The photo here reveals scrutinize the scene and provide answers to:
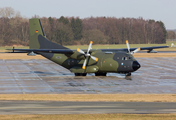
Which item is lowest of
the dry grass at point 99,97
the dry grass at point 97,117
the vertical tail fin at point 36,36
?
the dry grass at point 99,97

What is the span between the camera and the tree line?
144m

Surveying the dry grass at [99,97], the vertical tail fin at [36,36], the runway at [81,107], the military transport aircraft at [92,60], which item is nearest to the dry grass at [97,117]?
the runway at [81,107]

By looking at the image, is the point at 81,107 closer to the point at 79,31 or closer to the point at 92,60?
the point at 92,60

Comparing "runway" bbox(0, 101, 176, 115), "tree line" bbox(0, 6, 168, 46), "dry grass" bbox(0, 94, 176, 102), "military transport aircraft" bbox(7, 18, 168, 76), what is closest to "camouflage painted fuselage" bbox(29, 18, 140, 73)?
"military transport aircraft" bbox(7, 18, 168, 76)

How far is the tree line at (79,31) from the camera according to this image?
5675 inches

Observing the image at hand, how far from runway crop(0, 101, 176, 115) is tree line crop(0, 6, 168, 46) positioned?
114300mm

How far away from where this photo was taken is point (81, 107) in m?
18.0

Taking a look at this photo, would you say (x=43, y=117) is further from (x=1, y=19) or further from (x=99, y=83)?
(x=1, y=19)

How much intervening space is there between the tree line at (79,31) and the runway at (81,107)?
114 m

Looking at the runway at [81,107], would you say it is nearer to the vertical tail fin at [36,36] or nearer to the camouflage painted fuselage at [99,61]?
the camouflage painted fuselage at [99,61]

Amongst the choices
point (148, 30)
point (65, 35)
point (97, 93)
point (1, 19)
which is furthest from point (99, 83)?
point (148, 30)

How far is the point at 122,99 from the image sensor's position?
20828 mm

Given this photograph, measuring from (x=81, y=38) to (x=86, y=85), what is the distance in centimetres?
13378

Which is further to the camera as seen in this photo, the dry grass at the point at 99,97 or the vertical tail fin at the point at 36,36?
the vertical tail fin at the point at 36,36
